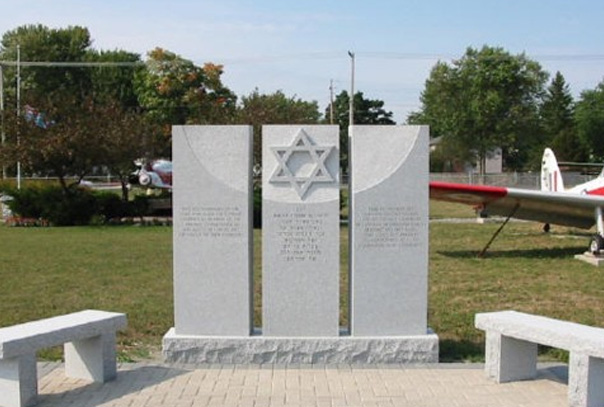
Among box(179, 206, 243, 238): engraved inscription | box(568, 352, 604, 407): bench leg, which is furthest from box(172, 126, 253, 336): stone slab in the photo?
box(568, 352, 604, 407): bench leg

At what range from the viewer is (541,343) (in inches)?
228

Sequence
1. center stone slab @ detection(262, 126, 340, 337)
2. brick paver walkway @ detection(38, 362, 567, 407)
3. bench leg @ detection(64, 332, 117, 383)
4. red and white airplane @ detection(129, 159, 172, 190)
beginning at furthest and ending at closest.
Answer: red and white airplane @ detection(129, 159, 172, 190), center stone slab @ detection(262, 126, 340, 337), bench leg @ detection(64, 332, 117, 383), brick paver walkway @ detection(38, 362, 567, 407)

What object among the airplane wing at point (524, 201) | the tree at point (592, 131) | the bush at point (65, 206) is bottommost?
the bush at point (65, 206)

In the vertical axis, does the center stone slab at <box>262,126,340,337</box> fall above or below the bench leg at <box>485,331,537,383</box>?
above

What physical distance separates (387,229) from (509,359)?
1.50 m

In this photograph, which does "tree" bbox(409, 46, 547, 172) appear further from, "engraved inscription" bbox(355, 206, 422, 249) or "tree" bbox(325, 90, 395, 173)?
"engraved inscription" bbox(355, 206, 422, 249)

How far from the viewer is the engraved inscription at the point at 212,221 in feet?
21.9

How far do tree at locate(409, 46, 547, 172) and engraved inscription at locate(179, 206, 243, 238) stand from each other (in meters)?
63.1

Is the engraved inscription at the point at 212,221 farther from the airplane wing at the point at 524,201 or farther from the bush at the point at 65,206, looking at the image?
the bush at the point at 65,206

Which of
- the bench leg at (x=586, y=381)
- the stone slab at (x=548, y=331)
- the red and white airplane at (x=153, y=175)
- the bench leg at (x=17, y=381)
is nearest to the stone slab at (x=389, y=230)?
the stone slab at (x=548, y=331)

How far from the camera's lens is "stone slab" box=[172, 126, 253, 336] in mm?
6664

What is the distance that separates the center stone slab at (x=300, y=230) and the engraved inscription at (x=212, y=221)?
27 cm

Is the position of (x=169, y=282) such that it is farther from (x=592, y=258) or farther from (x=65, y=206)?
(x=65, y=206)

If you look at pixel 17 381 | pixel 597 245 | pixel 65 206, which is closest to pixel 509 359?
pixel 17 381
